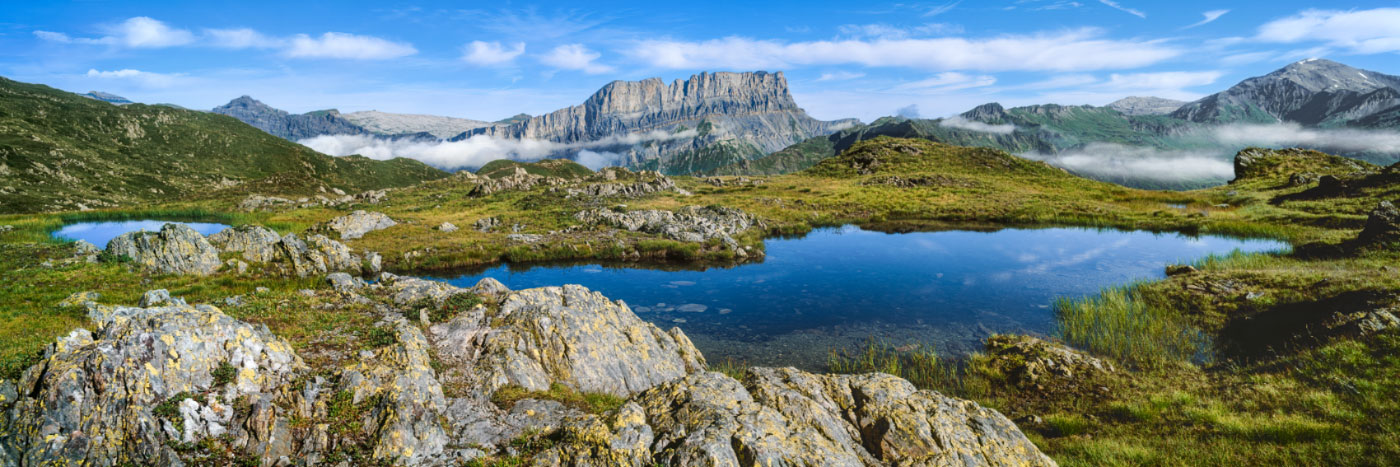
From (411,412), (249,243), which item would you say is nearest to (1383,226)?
(411,412)

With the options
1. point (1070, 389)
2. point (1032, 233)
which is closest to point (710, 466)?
point (1070, 389)

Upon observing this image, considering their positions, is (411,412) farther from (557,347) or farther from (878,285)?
(878,285)

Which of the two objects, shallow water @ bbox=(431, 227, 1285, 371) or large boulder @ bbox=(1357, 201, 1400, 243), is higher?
large boulder @ bbox=(1357, 201, 1400, 243)

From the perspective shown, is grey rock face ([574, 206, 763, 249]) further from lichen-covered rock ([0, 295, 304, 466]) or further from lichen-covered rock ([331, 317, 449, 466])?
lichen-covered rock ([0, 295, 304, 466])

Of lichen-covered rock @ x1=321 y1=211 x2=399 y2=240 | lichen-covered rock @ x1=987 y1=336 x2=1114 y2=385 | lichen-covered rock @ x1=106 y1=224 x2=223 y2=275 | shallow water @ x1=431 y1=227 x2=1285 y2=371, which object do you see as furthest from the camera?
lichen-covered rock @ x1=321 y1=211 x2=399 y2=240

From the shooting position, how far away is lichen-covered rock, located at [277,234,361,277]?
3803 cm

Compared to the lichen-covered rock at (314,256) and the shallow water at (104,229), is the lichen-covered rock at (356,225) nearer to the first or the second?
the shallow water at (104,229)

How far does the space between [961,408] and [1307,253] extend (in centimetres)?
4784

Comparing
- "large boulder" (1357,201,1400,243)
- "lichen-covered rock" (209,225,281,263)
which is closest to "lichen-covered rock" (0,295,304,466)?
"lichen-covered rock" (209,225,281,263)

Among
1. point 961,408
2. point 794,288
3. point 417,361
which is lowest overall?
point 794,288

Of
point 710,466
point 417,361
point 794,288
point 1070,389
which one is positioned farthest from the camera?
point 794,288

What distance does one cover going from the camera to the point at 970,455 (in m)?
13.0

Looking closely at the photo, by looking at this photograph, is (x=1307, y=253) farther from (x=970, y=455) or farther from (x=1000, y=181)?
(x=1000, y=181)

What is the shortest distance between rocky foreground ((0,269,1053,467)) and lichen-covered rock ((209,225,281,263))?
27.2 meters
